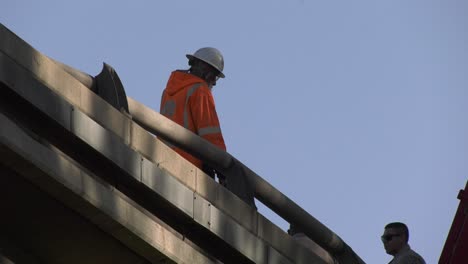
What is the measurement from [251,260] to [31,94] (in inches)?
114

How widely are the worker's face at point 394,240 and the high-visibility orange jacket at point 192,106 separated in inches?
72.1

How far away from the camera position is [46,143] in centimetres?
1241

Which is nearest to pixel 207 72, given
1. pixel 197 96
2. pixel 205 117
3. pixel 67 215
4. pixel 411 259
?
pixel 197 96

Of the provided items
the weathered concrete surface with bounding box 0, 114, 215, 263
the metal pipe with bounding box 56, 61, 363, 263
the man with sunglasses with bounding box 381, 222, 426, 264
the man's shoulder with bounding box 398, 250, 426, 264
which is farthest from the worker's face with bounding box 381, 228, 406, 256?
the weathered concrete surface with bounding box 0, 114, 215, 263

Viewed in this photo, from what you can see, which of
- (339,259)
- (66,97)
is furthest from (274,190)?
(66,97)

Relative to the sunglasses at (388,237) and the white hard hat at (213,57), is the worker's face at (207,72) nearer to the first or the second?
the white hard hat at (213,57)

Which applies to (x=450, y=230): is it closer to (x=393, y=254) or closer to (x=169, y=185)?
(x=393, y=254)

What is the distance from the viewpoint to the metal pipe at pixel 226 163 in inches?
549

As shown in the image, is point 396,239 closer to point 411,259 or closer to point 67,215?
point 411,259

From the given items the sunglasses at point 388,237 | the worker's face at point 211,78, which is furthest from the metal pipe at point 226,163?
the worker's face at point 211,78

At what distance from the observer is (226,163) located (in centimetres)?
1466

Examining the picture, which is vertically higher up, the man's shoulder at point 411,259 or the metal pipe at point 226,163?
the metal pipe at point 226,163

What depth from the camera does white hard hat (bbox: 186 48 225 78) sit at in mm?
17123

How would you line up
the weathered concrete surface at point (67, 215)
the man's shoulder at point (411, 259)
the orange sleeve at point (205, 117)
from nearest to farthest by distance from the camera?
1. the weathered concrete surface at point (67, 215)
2. the man's shoulder at point (411, 259)
3. the orange sleeve at point (205, 117)
